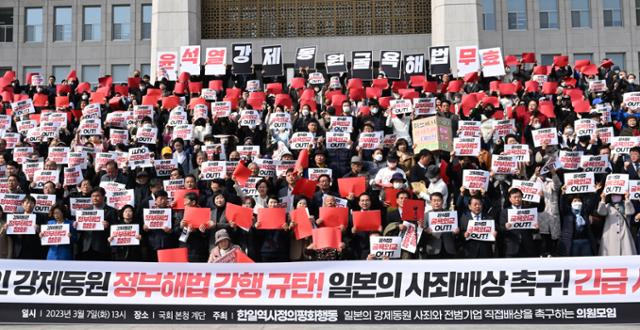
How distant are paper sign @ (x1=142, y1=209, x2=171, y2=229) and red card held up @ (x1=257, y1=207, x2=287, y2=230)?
1505 millimetres

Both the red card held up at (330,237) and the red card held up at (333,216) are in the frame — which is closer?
the red card held up at (330,237)

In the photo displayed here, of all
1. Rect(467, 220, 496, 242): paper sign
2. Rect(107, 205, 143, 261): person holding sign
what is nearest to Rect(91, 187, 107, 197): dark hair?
Rect(107, 205, 143, 261): person holding sign

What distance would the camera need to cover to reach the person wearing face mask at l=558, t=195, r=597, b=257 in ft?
40.5

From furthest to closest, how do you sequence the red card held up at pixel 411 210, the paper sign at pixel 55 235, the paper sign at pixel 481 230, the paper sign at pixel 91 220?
the paper sign at pixel 91 220 < the paper sign at pixel 55 235 < the red card held up at pixel 411 210 < the paper sign at pixel 481 230

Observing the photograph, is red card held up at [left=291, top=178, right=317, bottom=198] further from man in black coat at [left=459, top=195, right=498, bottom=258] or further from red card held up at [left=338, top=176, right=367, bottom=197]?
man in black coat at [left=459, top=195, right=498, bottom=258]

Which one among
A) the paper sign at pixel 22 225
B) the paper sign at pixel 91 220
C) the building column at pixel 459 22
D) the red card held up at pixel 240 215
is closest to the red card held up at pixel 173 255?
the red card held up at pixel 240 215

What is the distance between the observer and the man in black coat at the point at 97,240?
474 inches

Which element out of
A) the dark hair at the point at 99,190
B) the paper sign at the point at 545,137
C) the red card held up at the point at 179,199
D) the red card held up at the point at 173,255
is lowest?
the red card held up at the point at 173,255

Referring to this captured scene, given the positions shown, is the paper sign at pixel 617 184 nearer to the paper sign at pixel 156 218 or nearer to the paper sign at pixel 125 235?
the paper sign at pixel 156 218

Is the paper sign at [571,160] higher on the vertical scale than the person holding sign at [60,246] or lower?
higher

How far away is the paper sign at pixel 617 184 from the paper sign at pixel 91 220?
27.2 ft

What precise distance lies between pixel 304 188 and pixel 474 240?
9.84 ft

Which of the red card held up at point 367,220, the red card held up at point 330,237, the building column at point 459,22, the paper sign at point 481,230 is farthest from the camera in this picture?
the building column at point 459,22

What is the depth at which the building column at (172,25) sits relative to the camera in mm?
29578
